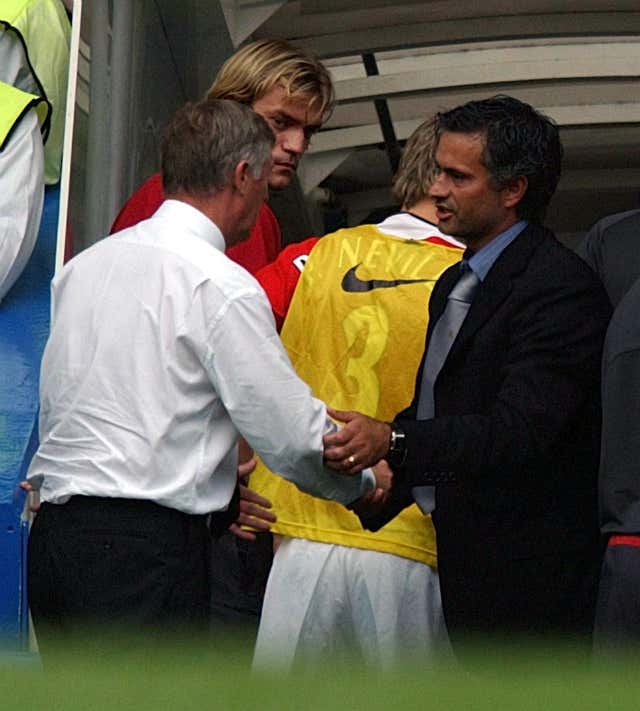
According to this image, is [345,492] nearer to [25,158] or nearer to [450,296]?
[450,296]

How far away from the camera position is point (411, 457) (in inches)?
134

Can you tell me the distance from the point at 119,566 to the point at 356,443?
0.59 meters

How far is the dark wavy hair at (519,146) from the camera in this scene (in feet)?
12.0

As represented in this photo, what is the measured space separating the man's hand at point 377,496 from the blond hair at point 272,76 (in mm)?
1137

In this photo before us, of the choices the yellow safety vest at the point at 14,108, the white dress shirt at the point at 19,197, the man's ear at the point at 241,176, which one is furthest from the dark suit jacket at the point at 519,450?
the yellow safety vest at the point at 14,108

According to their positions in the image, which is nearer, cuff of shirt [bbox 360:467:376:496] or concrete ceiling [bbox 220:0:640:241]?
cuff of shirt [bbox 360:467:376:496]

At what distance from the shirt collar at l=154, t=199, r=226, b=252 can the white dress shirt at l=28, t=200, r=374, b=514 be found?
17mm

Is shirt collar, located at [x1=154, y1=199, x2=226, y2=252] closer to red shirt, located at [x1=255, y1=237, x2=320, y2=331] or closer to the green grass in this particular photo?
red shirt, located at [x1=255, y1=237, x2=320, y2=331]

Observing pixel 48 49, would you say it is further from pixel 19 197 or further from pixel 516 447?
pixel 516 447

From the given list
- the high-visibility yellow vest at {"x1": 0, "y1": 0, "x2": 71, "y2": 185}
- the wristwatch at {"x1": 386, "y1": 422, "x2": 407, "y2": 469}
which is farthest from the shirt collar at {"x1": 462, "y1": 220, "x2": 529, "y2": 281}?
the high-visibility yellow vest at {"x1": 0, "y1": 0, "x2": 71, "y2": 185}

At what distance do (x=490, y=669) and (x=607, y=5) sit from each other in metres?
4.49

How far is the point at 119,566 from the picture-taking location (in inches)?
117

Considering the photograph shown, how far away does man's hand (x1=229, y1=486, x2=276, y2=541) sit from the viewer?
3703 millimetres

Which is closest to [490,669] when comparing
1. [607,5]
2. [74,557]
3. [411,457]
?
[74,557]
